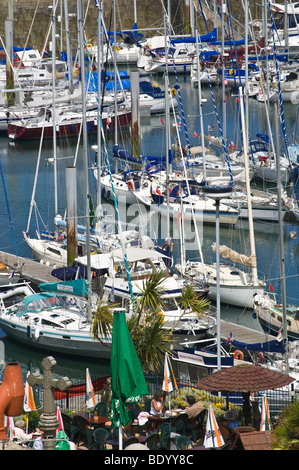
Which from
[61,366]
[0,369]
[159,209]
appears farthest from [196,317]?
[159,209]

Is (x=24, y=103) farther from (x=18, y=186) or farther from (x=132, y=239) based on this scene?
(x=132, y=239)

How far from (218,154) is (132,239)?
55.4 ft

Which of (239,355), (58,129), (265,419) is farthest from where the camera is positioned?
(58,129)

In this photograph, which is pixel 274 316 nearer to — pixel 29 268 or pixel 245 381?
pixel 29 268

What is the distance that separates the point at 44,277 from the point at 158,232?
24.6 ft

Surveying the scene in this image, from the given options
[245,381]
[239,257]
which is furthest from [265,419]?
[239,257]

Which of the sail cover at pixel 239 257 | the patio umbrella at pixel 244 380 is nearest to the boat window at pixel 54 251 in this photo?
the sail cover at pixel 239 257

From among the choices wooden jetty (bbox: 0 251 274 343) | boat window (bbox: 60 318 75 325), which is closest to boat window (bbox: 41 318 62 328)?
boat window (bbox: 60 318 75 325)

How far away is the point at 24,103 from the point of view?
6238 cm

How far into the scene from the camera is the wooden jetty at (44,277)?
27.8 meters

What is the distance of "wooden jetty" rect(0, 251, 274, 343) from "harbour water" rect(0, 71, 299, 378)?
163cm

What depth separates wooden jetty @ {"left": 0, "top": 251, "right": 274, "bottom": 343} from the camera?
27.8 m

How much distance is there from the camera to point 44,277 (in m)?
33.4

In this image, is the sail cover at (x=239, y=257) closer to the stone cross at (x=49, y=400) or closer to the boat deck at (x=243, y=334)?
the boat deck at (x=243, y=334)
